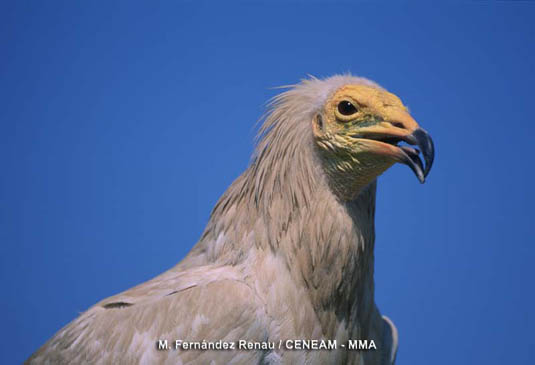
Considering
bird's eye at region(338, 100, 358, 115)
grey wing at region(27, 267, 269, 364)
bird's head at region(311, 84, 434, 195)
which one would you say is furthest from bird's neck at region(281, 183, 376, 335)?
bird's eye at region(338, 100, 358, 115)

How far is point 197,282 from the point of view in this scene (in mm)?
2867

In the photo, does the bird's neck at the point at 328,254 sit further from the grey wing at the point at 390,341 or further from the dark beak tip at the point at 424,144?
the grey wing at the point at 390,341

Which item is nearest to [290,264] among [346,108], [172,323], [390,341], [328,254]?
[328,254]

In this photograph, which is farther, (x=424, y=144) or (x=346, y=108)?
(x=346, y=108)

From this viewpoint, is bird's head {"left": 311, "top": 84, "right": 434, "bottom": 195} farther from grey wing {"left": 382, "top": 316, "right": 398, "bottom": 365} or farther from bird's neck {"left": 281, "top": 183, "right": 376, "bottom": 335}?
grey wing {"left": 382, "top": 316, "right": 398, "bottom": 365}

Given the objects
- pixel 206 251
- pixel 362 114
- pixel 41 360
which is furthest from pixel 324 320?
pixel 41 360

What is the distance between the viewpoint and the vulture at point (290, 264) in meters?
2.67

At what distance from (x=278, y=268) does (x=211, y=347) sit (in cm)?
54

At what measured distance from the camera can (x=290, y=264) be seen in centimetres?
285

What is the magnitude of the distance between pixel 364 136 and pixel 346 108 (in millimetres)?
183

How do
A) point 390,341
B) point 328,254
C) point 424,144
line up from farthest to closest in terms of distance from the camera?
point 390,341 < point 328,254 < point 424,144

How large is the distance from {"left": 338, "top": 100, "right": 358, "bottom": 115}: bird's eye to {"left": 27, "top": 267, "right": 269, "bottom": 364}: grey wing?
3.45 ft

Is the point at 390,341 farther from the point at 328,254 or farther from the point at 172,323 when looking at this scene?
the point at 172,323

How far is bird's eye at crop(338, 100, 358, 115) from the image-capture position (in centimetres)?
275
